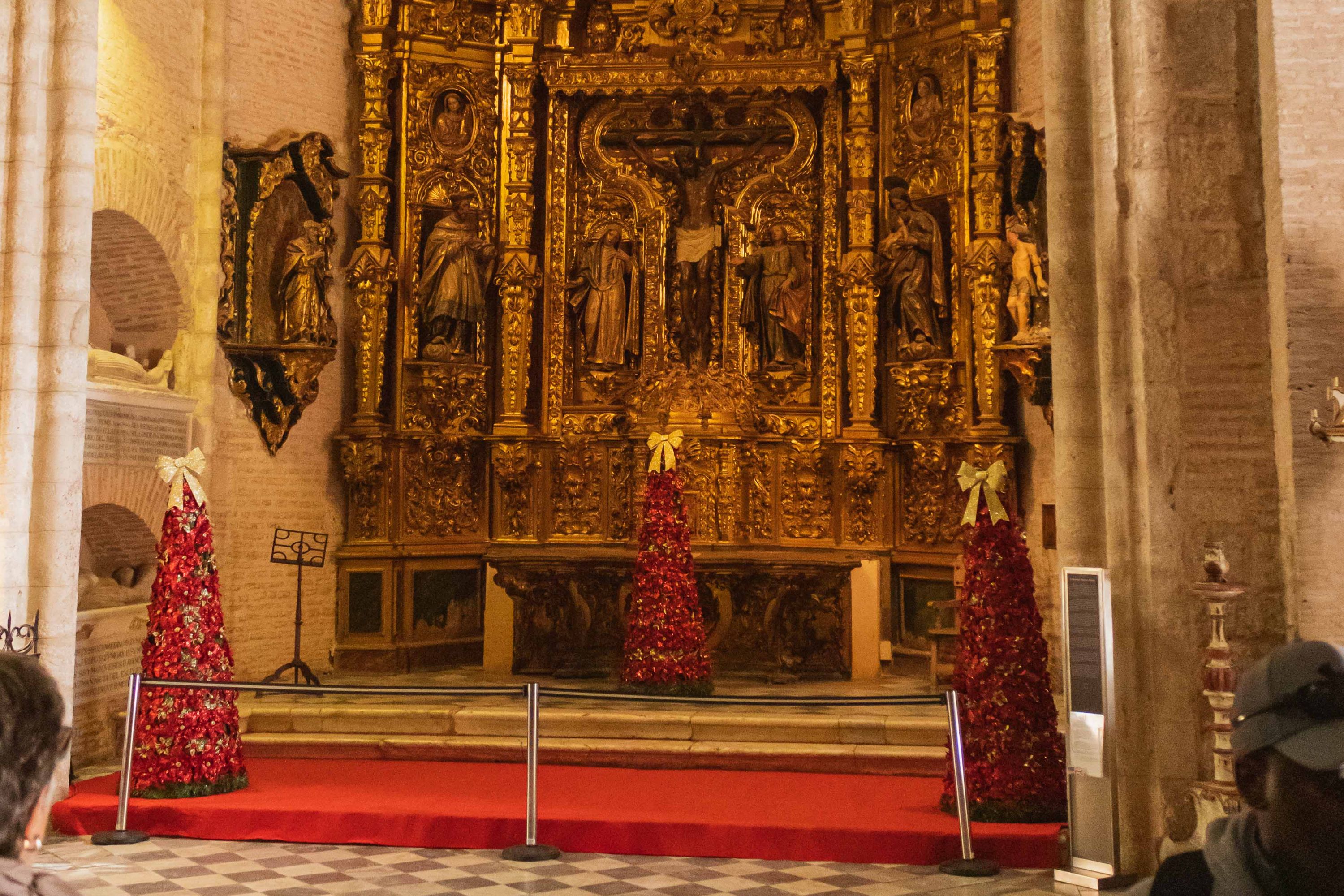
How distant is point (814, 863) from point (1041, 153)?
17.9 feet

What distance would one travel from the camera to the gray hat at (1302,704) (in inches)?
59.1

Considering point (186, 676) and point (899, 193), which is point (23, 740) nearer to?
point (186, 676)

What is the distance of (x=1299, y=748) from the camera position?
1498 millimetres

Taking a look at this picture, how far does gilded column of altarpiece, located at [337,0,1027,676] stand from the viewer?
471 inches

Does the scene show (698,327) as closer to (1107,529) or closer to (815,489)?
(815,489)

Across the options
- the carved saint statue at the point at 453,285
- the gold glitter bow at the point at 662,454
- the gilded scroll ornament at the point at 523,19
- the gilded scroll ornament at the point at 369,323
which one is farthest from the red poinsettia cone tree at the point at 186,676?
the gilded scroll ornament at the point at 523,19

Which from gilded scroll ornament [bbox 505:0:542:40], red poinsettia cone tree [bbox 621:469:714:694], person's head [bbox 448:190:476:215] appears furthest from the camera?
gilded scroll ornament [bbox 505:0:542:40]

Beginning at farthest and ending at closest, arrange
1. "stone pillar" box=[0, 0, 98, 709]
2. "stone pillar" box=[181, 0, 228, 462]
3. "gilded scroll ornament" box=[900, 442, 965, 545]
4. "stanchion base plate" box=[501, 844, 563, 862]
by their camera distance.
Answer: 1. "gilded scroll ornament" box=[900, 442, 965, 545]
2. "stone pillar" box=[181, 0, 228, 462]
3. "stone pillar" box=[0, 0, 98, 709]
4. "stanchion base plate" box=[501, 844, 563, 862]

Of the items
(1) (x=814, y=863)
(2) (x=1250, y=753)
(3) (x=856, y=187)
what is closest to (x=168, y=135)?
(3) (x=856, y=187)

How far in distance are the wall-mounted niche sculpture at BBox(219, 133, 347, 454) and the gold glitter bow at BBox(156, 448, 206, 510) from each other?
2.75 metres

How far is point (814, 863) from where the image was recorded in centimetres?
715

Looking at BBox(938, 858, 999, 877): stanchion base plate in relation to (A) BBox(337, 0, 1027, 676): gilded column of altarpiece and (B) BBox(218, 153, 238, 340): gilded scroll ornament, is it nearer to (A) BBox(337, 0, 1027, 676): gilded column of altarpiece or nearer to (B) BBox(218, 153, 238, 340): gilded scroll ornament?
(A) BBox(337, 0, 1027, 676): gilded column of altarpiece

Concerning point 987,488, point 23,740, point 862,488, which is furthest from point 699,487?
point 23,740

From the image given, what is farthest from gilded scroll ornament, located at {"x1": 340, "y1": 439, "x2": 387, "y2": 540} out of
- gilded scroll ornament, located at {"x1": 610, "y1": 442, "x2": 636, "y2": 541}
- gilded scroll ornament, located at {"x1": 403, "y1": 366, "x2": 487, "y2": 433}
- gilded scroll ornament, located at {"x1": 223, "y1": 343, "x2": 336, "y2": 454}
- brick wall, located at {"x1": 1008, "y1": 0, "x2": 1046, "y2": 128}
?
brick wall, located at {"x1": 1008, "y1": 0, "x2": 1046, "y2": 128}
